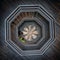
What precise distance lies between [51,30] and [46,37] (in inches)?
2.6

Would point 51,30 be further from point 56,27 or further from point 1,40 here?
point 1,40

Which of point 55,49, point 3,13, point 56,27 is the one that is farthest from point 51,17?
point 3,13

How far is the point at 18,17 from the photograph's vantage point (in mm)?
1364

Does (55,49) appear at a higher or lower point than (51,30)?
lower

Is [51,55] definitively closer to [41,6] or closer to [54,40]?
[54,40]

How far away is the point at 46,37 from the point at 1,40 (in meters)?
0.34

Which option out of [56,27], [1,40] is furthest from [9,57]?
[56,27]

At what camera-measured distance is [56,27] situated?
1362mm

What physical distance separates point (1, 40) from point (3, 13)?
20 cm

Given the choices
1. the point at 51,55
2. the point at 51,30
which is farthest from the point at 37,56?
the point at 51,30

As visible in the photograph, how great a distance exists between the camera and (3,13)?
1339 millimetres

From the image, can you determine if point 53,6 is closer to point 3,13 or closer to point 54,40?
point 54,40

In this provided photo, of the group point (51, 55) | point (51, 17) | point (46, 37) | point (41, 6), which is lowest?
point (51, 55)

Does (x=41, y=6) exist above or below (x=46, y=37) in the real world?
above
